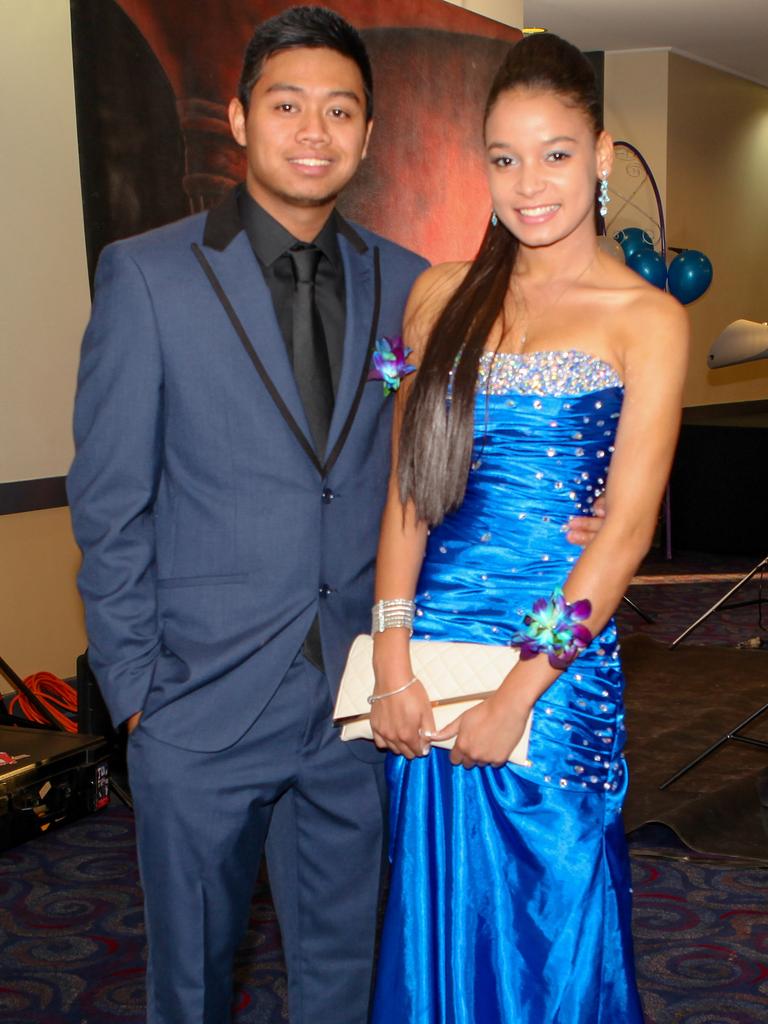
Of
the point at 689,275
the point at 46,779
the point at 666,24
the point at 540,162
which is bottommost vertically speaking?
the point at 46,779

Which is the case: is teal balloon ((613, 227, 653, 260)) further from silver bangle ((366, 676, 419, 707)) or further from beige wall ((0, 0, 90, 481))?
silver bangle ((366, 676, 419, 707))

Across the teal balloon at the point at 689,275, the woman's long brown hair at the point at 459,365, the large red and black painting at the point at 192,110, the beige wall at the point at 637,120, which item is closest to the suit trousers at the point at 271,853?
the woman's long brown hair at the point at 459,365

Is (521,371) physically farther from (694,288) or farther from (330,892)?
(694,288)

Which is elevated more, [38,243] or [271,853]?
[38,243]

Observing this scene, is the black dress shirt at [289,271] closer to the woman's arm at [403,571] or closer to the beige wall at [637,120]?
the woman's arm at [403,571]

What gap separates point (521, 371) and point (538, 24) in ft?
24.3

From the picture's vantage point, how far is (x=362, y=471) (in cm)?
178

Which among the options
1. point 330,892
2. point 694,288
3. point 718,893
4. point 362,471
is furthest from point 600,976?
point 694,288

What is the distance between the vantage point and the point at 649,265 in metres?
7.12

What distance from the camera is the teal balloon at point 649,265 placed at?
7.11 meters

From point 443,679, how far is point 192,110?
3157mm

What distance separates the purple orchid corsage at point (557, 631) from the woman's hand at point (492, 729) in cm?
7

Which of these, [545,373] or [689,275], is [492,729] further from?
[689,275]

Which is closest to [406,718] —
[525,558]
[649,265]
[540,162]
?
[525,558]
